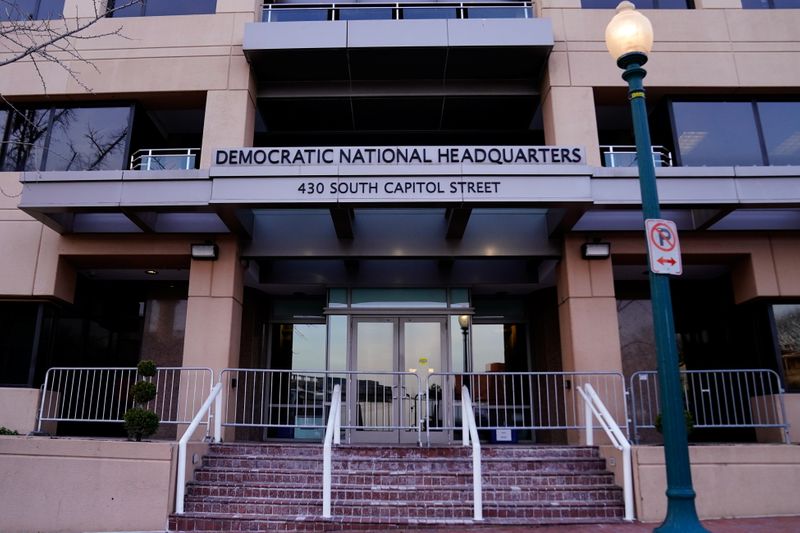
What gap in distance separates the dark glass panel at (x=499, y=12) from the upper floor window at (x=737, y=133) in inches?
150

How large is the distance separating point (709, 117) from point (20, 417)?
14605 mm

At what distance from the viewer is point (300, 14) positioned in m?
13.1

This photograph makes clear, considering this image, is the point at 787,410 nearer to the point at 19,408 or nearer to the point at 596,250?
the point at 596,250

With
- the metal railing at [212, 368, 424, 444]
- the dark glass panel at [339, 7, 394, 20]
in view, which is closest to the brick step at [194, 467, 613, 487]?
the metal railing at [212, 368, 424, 444]

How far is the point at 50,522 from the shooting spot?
786 centimetres

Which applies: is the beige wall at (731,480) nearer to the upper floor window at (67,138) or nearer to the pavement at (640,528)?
the pavement at (640,528)

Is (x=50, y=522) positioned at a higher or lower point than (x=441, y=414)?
lower

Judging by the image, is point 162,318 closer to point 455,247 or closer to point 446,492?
point 455,247

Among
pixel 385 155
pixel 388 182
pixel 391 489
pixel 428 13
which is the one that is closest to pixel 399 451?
pixel 391 489

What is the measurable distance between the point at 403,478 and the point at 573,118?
7.77 meters

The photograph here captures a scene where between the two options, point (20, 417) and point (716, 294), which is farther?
point (716, 294)

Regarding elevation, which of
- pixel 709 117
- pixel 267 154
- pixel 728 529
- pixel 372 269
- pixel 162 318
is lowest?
pixel 728 529

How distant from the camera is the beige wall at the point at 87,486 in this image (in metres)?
7.77

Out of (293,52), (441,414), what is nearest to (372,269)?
(441,414)
